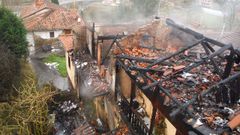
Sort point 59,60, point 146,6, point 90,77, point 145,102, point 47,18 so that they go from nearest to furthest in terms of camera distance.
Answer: point 145,102
point 90,77
point 59,60
point 146,6
point 47,18

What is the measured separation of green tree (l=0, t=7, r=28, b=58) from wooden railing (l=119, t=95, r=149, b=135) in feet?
55.1

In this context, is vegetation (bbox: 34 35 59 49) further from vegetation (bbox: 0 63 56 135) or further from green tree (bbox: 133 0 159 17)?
vegetation (bbox: 0 63 56 135)

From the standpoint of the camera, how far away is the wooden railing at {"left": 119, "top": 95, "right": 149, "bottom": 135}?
9.56m

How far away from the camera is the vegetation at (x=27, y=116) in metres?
14.5

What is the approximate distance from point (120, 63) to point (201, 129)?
4.46 m

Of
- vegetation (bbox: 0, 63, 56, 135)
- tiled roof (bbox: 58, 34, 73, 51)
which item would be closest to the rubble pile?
tiled roof (bbox: 58, 34, 73, 51)

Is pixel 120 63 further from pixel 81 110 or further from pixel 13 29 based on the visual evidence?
pixel 13 29

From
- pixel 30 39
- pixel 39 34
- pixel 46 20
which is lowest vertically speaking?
pixel 30 39

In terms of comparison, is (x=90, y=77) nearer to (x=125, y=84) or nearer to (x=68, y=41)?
(x=125, y=84)

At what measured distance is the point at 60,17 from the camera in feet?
115

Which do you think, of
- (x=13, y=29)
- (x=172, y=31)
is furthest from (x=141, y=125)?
(x=13, y=29)

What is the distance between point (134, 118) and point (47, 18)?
27609 millimetres

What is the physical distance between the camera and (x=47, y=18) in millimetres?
34781

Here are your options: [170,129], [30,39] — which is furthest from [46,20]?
[170,129]
